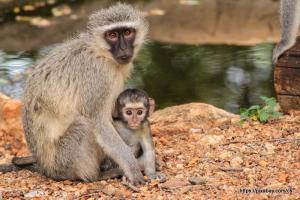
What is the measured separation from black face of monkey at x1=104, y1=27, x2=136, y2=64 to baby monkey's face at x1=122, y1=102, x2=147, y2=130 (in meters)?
0.39

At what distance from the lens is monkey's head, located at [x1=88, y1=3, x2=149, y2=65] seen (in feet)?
18.5

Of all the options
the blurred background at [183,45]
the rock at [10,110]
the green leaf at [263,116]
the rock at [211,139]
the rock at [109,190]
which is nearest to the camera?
the rock at [109,190]

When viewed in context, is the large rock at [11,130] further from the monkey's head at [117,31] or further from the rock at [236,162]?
the rock at [236,162]

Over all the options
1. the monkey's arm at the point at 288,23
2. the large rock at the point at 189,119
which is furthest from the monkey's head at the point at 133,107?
the monkey's arm at the point at 288,23

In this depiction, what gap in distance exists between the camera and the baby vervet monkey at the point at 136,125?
5727 millimetres

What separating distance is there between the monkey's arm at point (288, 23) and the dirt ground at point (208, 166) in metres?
0.94

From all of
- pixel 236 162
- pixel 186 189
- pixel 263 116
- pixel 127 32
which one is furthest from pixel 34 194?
pixel 263 116

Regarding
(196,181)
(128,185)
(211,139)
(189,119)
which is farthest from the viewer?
(189,119)

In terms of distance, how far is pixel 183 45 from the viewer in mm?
12914

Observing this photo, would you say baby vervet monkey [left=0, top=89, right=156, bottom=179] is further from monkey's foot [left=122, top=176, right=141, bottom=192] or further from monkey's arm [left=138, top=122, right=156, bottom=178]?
monkey's foot [left=122, top=176, right=141, bottom=192]

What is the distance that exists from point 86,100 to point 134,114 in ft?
1.47

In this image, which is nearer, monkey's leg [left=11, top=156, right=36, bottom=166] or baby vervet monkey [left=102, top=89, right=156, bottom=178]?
baby vervet monkey [left=102, top=89, right=156, bottom=178]

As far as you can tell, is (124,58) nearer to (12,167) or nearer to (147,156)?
(147,156)

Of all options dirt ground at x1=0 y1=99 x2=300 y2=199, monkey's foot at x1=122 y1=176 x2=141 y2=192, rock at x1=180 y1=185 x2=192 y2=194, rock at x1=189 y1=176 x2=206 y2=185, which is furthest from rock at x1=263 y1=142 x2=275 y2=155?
monkey's foot at x1=122 y1=176 x2=141 y2=192
